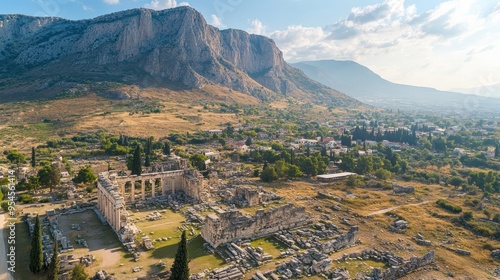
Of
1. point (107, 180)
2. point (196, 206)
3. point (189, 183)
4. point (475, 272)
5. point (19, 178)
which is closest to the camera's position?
point (475, 272)

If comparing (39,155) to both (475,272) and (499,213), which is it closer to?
(475,272)

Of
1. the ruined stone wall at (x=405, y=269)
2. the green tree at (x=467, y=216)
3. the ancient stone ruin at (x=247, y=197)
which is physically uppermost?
the ancient stone ruin at (x=247, y=197)

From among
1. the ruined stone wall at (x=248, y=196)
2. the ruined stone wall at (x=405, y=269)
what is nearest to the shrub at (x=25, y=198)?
the ruined stone wall at (x=248, y=196)

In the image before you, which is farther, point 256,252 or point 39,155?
point 39,155

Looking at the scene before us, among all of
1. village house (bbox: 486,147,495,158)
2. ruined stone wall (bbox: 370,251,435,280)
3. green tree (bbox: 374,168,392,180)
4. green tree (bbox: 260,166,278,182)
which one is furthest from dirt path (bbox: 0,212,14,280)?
village house (bbox: 486,147,495,158)

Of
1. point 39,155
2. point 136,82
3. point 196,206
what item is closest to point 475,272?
point 196,206

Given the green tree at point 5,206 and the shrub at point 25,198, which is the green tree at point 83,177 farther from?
the green tree at point 5,206

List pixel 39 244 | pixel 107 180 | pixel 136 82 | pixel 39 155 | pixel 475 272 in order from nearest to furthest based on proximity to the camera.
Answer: pixel 39 244, pixel 475 272, pixel 107 180, pixel 39 155, pixel 136 82

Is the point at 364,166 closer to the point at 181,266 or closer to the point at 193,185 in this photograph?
the point at 193,185
